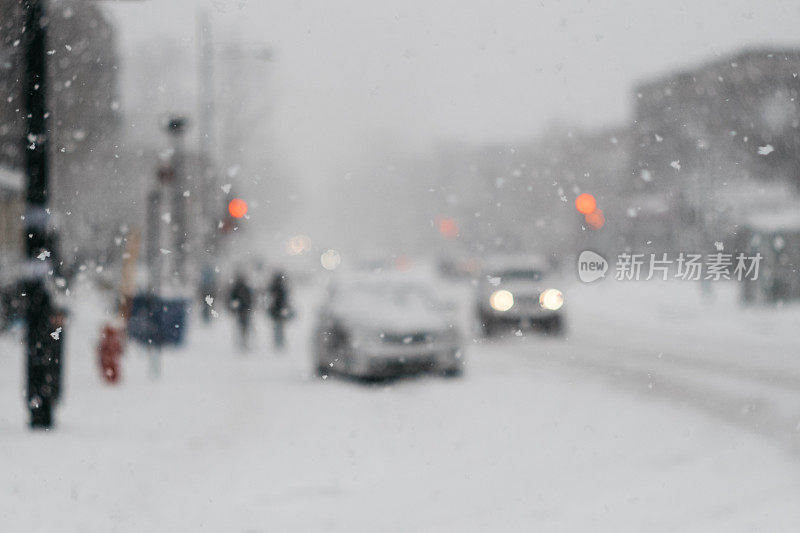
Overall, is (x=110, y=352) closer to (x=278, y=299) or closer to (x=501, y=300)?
Result: (x=278, y=299)

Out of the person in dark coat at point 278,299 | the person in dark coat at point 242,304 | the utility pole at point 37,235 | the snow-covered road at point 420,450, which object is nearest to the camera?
the snow-covered road at point 420,450

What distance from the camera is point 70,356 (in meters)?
16.4

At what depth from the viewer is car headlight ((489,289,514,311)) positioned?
2066 cm

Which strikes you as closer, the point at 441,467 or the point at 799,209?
the point at 441,467

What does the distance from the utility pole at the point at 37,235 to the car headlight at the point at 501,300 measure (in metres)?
13.5

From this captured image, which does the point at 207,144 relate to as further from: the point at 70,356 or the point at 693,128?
the point at 693,128

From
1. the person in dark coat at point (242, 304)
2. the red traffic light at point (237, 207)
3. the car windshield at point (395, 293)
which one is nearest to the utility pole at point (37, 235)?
the car windshield at point (395, 293)

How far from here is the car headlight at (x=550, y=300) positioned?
20.5 metres

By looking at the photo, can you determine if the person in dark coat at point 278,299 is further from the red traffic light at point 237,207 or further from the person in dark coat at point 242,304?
the red traffic light at point 237,207

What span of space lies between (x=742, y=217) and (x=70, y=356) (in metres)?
17.7

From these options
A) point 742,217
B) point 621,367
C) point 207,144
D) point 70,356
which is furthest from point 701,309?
point 70,356

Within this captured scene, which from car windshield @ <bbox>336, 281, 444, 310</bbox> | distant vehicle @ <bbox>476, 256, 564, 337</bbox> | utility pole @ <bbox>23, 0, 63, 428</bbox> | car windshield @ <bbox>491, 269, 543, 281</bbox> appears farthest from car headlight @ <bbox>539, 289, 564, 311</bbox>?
utility pole @ <bbox>23, 0, 63, 428</bbox>

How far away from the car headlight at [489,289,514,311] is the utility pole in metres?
13.5

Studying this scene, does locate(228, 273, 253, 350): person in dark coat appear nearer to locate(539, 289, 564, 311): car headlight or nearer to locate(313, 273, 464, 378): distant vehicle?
locate(313, 273, 464, 378): distant vehicle
